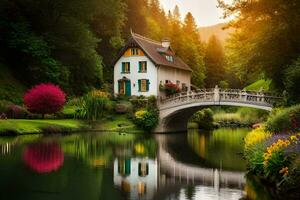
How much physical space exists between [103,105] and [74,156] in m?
25.1

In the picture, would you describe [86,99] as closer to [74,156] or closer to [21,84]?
[21,84]

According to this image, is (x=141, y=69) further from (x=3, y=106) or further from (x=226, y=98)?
(x=3, y=106)

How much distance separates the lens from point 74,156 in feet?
84.7

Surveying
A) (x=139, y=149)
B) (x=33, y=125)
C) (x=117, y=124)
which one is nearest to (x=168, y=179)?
(x=139, y=149)

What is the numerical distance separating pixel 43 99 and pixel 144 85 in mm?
13425

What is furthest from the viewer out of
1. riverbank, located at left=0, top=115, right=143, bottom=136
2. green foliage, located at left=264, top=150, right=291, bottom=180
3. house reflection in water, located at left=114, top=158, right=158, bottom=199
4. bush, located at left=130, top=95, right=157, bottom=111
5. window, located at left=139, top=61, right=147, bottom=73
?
window, located at left=139, top=61, right=147, bottom=73

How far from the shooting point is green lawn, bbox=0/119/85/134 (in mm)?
39625

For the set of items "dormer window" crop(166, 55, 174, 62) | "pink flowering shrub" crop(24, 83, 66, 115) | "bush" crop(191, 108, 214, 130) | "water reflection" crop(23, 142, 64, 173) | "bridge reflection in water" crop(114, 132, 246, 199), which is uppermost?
"dormer window" crop(166, 55, 174, 62)

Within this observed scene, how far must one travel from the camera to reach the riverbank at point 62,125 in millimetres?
39938

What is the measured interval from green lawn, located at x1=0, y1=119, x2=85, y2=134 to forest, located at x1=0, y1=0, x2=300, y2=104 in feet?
22.2

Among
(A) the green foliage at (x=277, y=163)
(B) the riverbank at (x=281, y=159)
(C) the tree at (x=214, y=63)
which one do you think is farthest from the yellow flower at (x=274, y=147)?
(C) the tree at (x=214, y=63)

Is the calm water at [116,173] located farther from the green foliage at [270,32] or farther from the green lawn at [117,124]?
the green lawn at [117,124]

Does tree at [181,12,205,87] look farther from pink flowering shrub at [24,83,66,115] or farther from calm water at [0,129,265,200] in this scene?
calm water at [0,129,265,200]

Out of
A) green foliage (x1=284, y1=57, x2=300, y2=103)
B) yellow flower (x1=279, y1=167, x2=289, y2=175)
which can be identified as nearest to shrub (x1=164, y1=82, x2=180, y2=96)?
green foliage (x1=284, y1=57, x2=300, y2=103)
